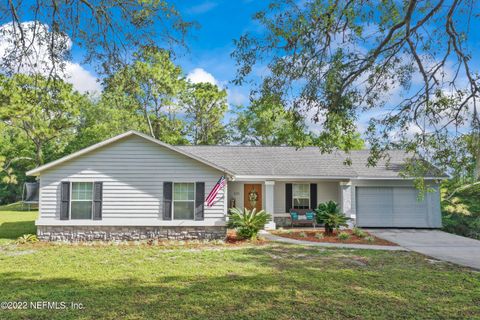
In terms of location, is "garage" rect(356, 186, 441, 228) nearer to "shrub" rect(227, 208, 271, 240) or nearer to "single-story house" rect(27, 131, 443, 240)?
"shrub" rect(227, 208, 271, 240)

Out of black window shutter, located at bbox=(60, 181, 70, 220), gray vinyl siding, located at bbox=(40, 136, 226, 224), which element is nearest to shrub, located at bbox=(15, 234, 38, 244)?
gray vinyl siding, located at bbox=(40, 136, 226, 224)

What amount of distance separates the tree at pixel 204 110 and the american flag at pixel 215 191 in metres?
20.8

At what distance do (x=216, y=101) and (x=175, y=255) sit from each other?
24.7m

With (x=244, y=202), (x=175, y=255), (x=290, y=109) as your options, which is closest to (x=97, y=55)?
(x=290, y=109)

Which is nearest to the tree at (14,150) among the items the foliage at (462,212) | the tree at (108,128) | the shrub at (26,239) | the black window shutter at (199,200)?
the tree at (108,128)

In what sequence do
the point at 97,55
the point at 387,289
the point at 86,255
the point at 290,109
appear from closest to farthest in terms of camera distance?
the point at 97,55 → the point at 387,289 → the point at 290,109 → the point at 86,255

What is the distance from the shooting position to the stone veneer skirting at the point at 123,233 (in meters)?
12.1

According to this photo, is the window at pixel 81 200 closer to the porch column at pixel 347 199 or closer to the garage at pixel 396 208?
the porch column at pixel 347 199

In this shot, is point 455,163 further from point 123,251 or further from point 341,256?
point 123,251

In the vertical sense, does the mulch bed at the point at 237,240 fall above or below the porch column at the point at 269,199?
below

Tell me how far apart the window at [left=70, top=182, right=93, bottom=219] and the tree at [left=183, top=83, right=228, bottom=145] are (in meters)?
20.9

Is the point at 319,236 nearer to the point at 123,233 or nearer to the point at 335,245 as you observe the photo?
the point at 335,245

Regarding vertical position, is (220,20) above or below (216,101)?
below

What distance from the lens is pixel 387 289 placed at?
21.9ft
